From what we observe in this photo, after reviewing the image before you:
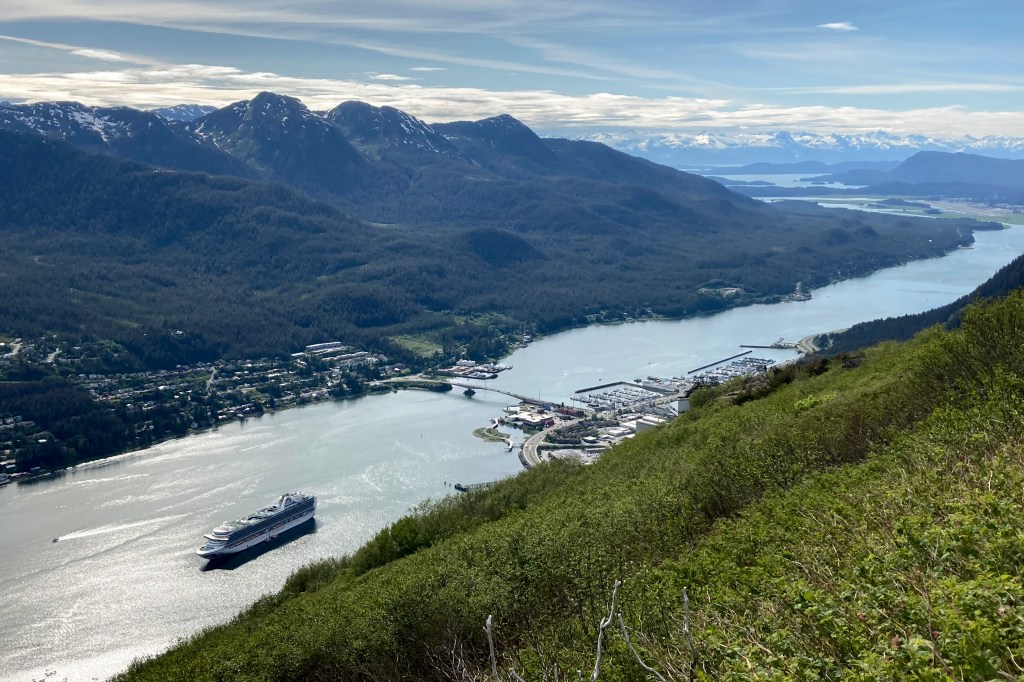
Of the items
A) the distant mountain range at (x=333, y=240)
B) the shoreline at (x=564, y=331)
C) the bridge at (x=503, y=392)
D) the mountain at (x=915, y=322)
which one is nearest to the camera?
the shoreline at (x=564, y=331)

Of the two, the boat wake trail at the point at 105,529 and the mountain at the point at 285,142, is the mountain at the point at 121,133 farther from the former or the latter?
the boat wake trail at the point at 105,529

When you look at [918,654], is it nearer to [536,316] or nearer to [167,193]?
[536,316]

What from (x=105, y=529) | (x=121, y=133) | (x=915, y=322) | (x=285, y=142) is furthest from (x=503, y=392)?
(x=285, y=142)

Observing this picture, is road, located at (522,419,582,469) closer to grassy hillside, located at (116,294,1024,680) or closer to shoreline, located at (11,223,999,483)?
shoreline, located at (11,223,999,483)

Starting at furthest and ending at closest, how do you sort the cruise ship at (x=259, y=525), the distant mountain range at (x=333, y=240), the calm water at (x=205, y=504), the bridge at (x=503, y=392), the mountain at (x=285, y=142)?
the mountain at (x=285, y=142) < the distant mountain range at (x=333, y=240) < the bridge at (x=503, y=392) < the cruise ship at (x=259, y=525) < the calm water at (x=205, y=504)

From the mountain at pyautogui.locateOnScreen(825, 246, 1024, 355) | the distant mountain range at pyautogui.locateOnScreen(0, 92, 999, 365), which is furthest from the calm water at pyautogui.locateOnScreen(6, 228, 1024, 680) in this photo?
the distant mountain range at pyautogui.locateOnScreen(0, 92, 999, 365)

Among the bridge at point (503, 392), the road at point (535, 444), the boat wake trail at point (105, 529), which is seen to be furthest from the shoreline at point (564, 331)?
the road at point (535, 444)
